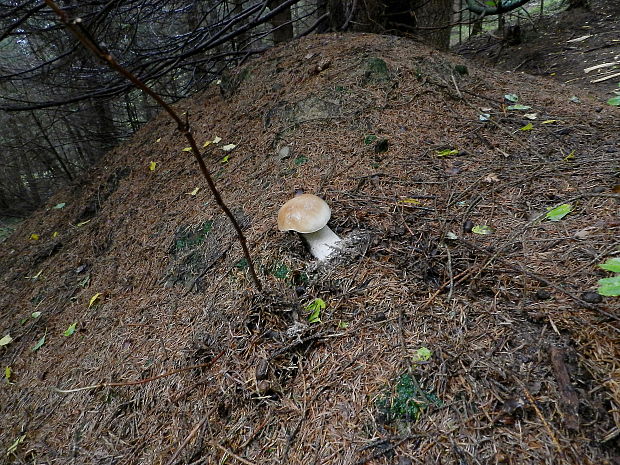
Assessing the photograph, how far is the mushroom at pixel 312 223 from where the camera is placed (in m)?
2.10

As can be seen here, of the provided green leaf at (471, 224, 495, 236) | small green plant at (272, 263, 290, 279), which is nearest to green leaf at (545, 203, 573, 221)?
green leaf at (471, 224, 495, 236)

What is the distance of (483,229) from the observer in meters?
2.08

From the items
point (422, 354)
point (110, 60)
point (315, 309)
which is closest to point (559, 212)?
point (422, 354)

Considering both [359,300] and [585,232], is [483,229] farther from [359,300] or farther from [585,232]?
[359,300]

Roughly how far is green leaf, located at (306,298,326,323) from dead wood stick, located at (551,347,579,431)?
1.10 m

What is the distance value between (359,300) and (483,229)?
Result: 914 millimetres

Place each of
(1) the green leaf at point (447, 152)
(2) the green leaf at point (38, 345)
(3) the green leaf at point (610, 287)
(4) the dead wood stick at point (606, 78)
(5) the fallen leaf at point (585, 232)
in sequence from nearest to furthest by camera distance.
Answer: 1. (3) the green leaf at point (610, 287)
2. (5) the fallen leaf at point (585, 232)
3. (1) the green leaf at point (447, 152)
4. (2) the green leaf at point (38, 345)
5. (4) the dead wood stick at point (606, 78)

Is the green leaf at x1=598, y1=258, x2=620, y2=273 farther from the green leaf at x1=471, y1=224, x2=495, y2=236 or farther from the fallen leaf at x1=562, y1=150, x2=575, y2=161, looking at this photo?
the fallen leaf at x1=562, y1=150, x2=575, y2=161

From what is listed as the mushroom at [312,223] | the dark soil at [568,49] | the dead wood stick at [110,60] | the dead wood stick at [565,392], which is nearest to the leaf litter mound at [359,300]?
the dead wood stick at [565,392]

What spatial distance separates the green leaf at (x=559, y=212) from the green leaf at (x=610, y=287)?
644 mm

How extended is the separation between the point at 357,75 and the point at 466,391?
121 inches

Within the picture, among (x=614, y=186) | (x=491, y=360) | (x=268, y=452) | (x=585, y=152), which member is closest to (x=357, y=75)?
(x=585, y=152)

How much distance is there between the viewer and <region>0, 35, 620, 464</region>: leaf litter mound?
4.63ft

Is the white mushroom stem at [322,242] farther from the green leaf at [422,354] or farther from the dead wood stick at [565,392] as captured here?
the dead wood stick at [565,392]
